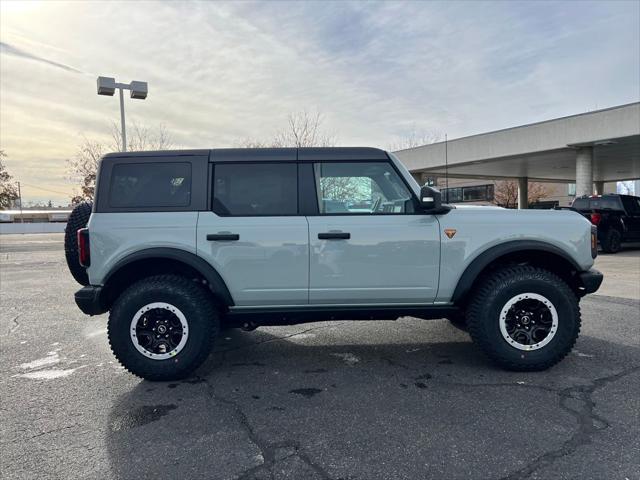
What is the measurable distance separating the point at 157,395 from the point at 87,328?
2805 mm

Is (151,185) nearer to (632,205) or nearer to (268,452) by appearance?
(268,452)

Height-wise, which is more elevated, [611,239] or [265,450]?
[611,239]

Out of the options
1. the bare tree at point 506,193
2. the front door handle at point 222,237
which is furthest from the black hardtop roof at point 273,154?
the bare tree at point 506,193

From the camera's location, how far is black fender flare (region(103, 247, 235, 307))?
12.0 ft

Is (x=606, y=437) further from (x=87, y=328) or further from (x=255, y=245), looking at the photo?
(x=87, y=328)

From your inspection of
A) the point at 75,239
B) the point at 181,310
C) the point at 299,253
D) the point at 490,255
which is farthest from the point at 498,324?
the point at 75,239

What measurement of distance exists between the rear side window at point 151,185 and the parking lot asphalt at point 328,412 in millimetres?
1623

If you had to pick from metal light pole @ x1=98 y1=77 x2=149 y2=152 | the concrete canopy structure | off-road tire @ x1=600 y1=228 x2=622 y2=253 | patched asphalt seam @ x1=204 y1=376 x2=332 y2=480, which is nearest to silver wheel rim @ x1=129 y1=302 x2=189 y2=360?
patched asphalt seam @ x1=204 y1=376 x2=332 y2=480

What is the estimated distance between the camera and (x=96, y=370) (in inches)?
160

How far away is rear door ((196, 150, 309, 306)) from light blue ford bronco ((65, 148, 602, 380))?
0.01m

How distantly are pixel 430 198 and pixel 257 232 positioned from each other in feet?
5.01

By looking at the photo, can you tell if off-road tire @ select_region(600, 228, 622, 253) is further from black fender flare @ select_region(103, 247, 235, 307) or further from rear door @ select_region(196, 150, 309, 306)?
black fender flare @ select_region(103, 247, 235, 307)

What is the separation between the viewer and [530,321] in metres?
3.83

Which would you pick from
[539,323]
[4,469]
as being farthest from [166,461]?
[539,323]
